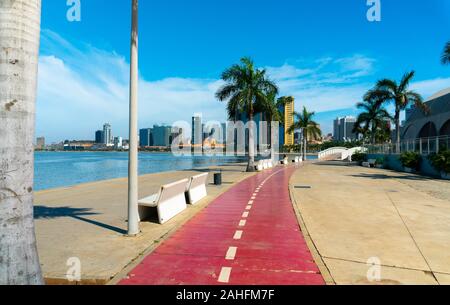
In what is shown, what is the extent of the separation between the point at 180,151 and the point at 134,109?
579 feet

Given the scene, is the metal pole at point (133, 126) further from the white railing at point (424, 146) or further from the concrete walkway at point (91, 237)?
the white railing at point (424, 146)

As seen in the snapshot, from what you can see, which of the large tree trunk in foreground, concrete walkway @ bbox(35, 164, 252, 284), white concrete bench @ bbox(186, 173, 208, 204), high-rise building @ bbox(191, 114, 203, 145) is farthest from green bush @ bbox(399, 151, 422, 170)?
high-rise building @ bbox(191, 114, 203, 145)

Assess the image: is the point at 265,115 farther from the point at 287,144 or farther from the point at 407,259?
the point at 287,144

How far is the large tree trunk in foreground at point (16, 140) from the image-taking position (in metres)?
3.39

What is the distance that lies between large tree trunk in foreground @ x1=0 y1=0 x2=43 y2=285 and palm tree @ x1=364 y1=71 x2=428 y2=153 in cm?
3684

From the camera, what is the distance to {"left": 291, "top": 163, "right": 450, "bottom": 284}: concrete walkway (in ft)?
16.1

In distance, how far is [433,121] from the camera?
49.4 metres

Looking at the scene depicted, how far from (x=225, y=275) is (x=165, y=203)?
4.21 meters

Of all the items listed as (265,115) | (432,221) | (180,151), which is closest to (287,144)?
(180,151)

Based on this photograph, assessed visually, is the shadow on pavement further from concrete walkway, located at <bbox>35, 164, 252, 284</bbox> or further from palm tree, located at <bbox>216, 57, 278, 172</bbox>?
palm tree, located at <bbox>216, 57, 278, 172</bbox>

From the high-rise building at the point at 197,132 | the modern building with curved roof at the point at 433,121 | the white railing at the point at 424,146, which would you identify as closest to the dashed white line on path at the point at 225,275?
the white railing at the point at 424,146

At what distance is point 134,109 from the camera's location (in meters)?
7.13

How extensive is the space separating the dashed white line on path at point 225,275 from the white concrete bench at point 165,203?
11.7ft
